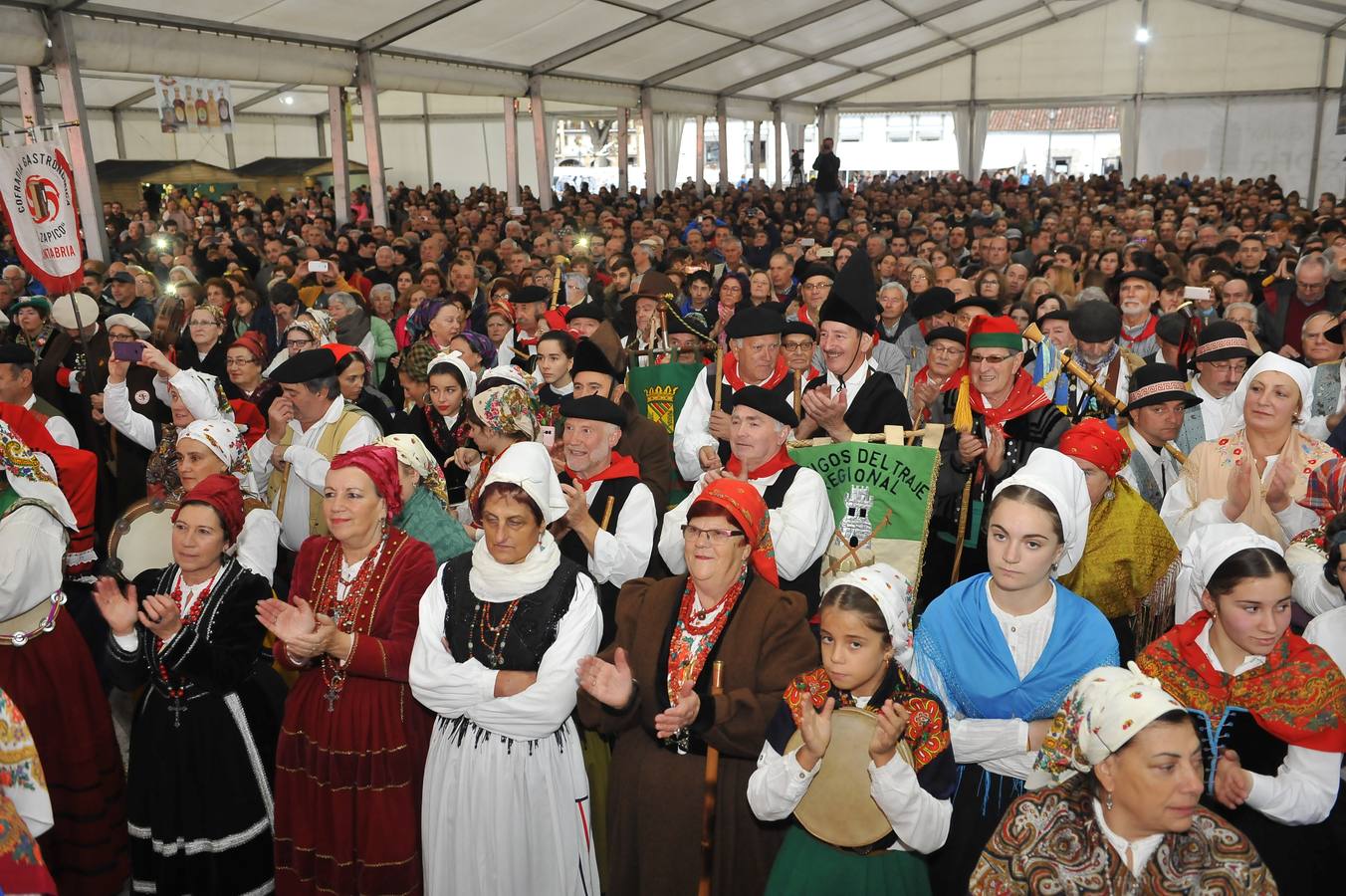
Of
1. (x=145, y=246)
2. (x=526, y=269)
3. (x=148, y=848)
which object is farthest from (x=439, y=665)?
(x=145, y=246)

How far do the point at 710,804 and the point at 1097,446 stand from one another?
6.03 feet

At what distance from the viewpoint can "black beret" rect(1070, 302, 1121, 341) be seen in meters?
5.32

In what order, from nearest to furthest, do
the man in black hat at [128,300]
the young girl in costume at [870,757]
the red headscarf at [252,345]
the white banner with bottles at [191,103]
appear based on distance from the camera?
1. the young girl in costume at [870,757]
2. the red headscarf at [252,345]
3. the man in black hat at [128,300]
4. the white banner with bottles at [191,103]

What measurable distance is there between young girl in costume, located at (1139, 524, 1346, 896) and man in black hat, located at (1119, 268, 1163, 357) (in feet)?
13.9

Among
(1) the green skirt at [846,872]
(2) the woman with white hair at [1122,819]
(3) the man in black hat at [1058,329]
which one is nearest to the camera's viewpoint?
(2) the woman with white hair at [1122,819]

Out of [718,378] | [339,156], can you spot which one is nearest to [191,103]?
[339,156]

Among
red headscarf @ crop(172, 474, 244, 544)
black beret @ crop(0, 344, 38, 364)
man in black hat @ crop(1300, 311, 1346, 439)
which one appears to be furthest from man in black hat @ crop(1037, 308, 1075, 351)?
black beret @ crop(0, 344, 38, 364)

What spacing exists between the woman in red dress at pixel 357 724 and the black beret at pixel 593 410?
0.79 m

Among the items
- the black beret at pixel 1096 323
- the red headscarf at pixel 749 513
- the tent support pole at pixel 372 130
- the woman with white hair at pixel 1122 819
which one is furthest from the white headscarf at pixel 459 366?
the tent support pole at pixel 372 130

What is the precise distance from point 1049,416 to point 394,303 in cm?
651

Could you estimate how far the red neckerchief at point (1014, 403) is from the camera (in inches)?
166

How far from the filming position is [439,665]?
114 inches

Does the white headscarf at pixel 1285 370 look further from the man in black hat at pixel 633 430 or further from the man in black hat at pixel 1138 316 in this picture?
the man in black hat at pixel 1138 316

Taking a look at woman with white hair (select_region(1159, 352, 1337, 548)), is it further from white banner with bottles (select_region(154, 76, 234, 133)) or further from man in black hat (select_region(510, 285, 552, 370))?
white banner with bottles (select_region(154, 76, 234, 133))
